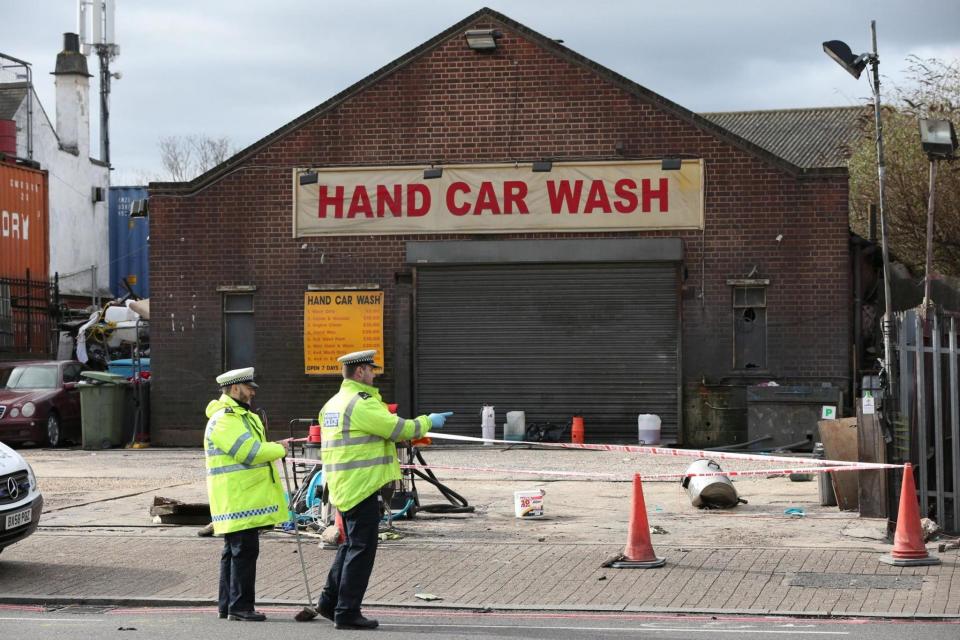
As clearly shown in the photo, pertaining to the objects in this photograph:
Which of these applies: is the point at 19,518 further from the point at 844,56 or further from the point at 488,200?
the point at 488,200

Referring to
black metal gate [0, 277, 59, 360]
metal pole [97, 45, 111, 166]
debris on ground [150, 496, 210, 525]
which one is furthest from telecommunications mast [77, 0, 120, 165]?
debris on ground [150, 496, 210, 525]

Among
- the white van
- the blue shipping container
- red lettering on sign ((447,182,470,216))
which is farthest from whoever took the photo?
the blue shipping container

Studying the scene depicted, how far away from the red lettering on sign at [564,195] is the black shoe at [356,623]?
51.2 feet

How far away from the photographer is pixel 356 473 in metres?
8.84

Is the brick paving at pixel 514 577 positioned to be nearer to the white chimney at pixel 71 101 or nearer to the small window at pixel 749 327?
A: the small window at pixel 749 327

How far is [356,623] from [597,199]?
1574 centimetres

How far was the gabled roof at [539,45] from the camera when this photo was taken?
23375 mm

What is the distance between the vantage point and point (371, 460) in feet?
29.2

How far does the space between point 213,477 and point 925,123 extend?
8.05m

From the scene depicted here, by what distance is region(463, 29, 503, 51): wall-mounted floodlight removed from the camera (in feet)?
78.5

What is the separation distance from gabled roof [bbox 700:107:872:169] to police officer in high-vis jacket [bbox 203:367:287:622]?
3806cm

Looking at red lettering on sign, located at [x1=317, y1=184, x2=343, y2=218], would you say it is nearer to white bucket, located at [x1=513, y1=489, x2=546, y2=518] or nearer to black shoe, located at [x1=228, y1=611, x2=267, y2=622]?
white bucket, located at [x1=513, y1=489, x2=546, y2=518]

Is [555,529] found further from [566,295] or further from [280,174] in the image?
[280,174]

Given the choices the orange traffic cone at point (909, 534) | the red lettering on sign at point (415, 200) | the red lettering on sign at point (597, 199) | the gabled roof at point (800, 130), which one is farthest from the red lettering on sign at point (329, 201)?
the gabled roof at point (800, 130)
